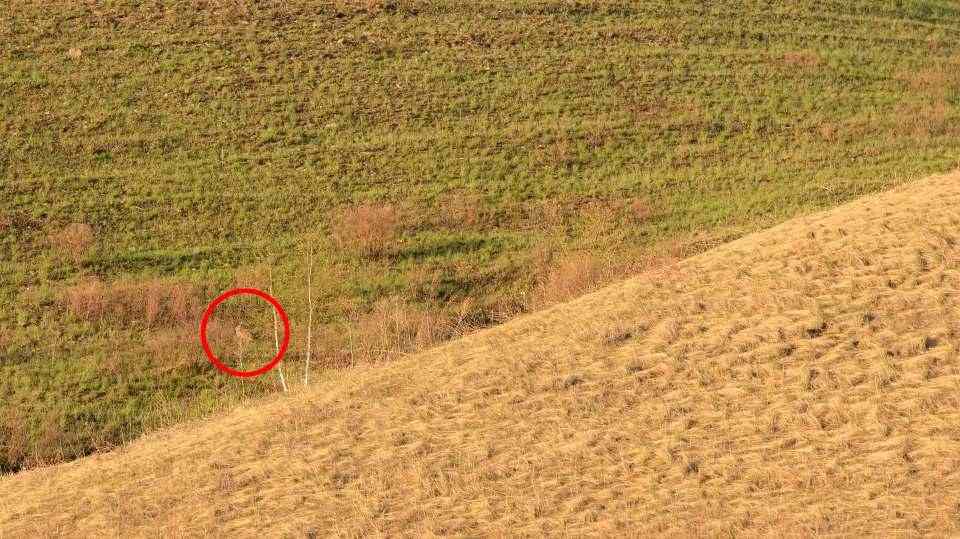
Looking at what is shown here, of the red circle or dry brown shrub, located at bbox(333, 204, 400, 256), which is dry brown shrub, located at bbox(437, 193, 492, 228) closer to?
dry brown shrub, located at bbox(333, 204, 400, 256)

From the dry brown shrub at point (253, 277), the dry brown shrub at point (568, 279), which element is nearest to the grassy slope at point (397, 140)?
the dry brown shrub at point (253, 277)

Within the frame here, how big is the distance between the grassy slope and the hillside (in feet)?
13.7

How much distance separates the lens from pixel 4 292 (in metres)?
20.2

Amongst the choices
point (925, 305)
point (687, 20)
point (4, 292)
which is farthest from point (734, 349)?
point (687, 20)

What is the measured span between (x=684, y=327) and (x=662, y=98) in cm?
1639

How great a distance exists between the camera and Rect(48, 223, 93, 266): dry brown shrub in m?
21.4

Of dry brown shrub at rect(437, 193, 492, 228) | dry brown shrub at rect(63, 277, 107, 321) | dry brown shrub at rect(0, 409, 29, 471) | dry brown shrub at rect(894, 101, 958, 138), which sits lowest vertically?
dry brown shrub at rect(894, 101, 958, 138)

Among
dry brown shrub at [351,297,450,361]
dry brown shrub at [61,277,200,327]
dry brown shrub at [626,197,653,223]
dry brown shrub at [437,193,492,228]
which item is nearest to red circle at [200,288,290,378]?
dry brown shrub at [61,277,200,327]

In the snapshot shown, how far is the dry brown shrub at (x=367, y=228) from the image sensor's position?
72.7 feet

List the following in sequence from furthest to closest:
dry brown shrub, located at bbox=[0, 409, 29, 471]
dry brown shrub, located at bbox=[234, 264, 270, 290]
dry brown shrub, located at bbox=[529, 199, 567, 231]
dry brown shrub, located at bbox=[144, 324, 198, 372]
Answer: dry brown shrub, located at bbox=[529, 199, 567, 231] → dry brown shrub, located at bbox=[234, 264, 270, 290] → dry brown shrub, located at bbox=[144, 324, 198, 372] → dry brown shrub, located at bbox=[0, 409, 29, 471]

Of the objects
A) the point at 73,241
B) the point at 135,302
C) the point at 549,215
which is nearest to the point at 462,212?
the point at 549,215

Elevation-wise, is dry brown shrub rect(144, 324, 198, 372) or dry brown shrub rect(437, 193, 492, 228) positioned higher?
dry brown shrub rect(144, 324, 198, 372)

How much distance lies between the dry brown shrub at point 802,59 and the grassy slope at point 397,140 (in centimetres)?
8

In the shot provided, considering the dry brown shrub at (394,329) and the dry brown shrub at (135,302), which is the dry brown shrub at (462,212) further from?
the dry brown shrub at (135,302)
